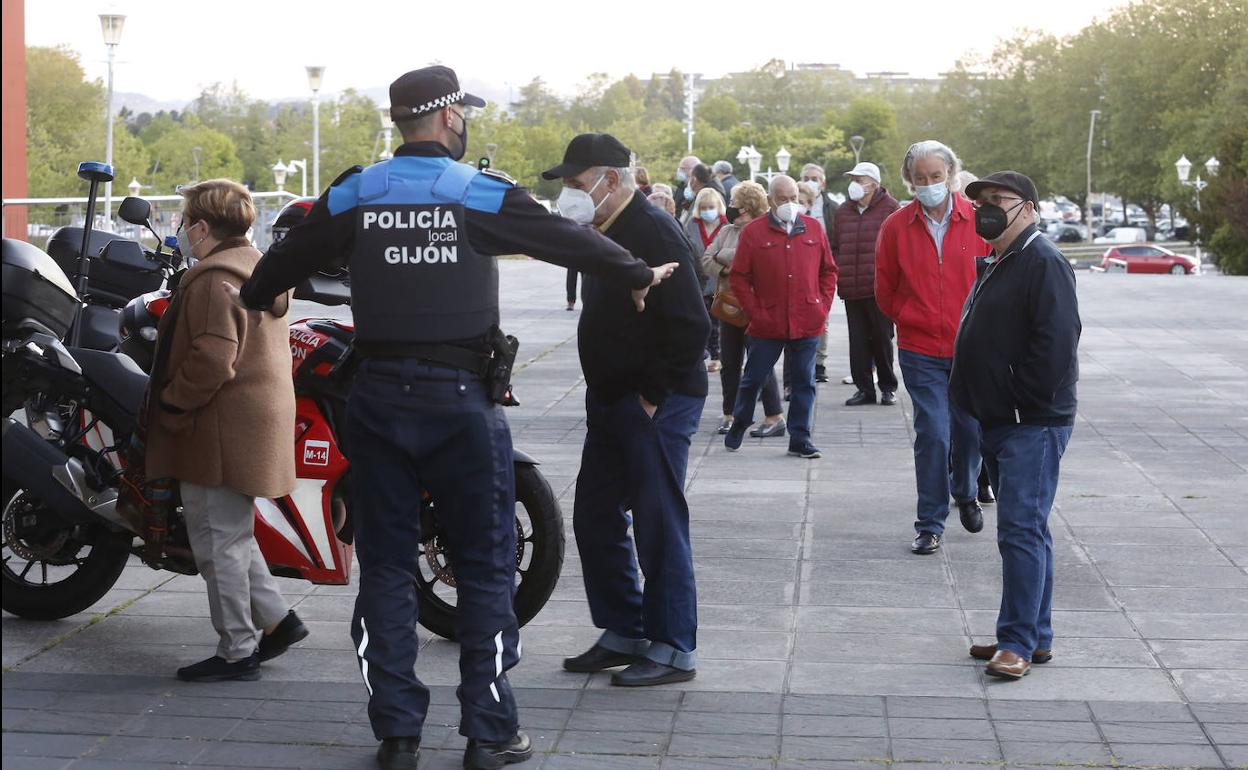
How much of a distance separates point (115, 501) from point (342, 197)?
1802mm

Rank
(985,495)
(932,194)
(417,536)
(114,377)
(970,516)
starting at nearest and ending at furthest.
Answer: (417,536) < (114,377) < (932,194) < (970,516) < (985,495)

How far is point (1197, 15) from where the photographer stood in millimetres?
69938

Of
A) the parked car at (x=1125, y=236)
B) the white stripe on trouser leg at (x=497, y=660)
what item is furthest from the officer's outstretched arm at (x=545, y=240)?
the parked car at (x=1125, y=236)

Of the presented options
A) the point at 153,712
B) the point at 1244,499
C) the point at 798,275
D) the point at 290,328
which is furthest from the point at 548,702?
the point at 798,275

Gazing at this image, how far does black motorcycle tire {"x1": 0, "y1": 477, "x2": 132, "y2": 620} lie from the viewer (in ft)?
18.8

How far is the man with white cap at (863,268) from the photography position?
466 inches

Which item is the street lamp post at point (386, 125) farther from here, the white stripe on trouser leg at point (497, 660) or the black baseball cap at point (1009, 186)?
the black baseball cap at point (1009, 186)

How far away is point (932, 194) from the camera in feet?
23.9

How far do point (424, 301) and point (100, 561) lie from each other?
2.26 m

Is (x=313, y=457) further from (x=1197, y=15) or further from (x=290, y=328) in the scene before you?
(x=1197, y=15)

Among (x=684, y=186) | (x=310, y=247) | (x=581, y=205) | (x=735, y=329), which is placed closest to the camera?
(x=310, y=247)

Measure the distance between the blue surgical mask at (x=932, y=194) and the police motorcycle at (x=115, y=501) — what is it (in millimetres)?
2588

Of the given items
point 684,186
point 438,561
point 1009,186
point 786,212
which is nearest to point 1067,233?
point 684,186

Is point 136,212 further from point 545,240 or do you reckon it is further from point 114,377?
point 545,240
